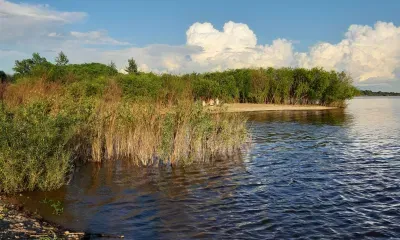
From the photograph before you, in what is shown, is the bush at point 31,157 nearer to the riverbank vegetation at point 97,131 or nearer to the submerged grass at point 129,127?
the riverbank vegetation at point 97,131

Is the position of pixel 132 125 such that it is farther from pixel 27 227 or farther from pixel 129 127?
pixel 27 227

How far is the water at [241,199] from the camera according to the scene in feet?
34.6

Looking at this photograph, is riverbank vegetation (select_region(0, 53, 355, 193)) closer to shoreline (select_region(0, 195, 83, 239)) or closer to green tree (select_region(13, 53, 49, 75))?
shoreline (select_region(0, 195, 83, 239))

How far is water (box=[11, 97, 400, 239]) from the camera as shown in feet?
34.6

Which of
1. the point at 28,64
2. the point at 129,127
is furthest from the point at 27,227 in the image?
the point at 28,64

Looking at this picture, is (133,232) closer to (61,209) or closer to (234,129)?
(61,209)

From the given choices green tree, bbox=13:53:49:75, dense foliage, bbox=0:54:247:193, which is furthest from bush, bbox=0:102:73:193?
green tree, bbox=13:53:49:75

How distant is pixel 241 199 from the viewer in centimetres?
1347

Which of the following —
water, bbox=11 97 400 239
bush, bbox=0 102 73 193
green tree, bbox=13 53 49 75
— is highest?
green tree, bbox=13 53 49 75

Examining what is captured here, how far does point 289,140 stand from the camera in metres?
29.7

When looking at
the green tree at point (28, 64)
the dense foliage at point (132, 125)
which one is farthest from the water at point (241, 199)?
the green tree at point (28, 64)

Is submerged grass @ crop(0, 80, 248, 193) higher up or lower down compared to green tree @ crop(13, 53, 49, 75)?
lower down

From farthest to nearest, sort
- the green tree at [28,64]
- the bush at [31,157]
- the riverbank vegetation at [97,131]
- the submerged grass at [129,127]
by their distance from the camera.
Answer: the green tree at [28,64] < the submerged grass at [129,127] < the riverbank vegetation at [97,131] < the bush at [31,157]

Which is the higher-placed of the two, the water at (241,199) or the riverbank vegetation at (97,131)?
the riverbank vegetation at (97,131)
